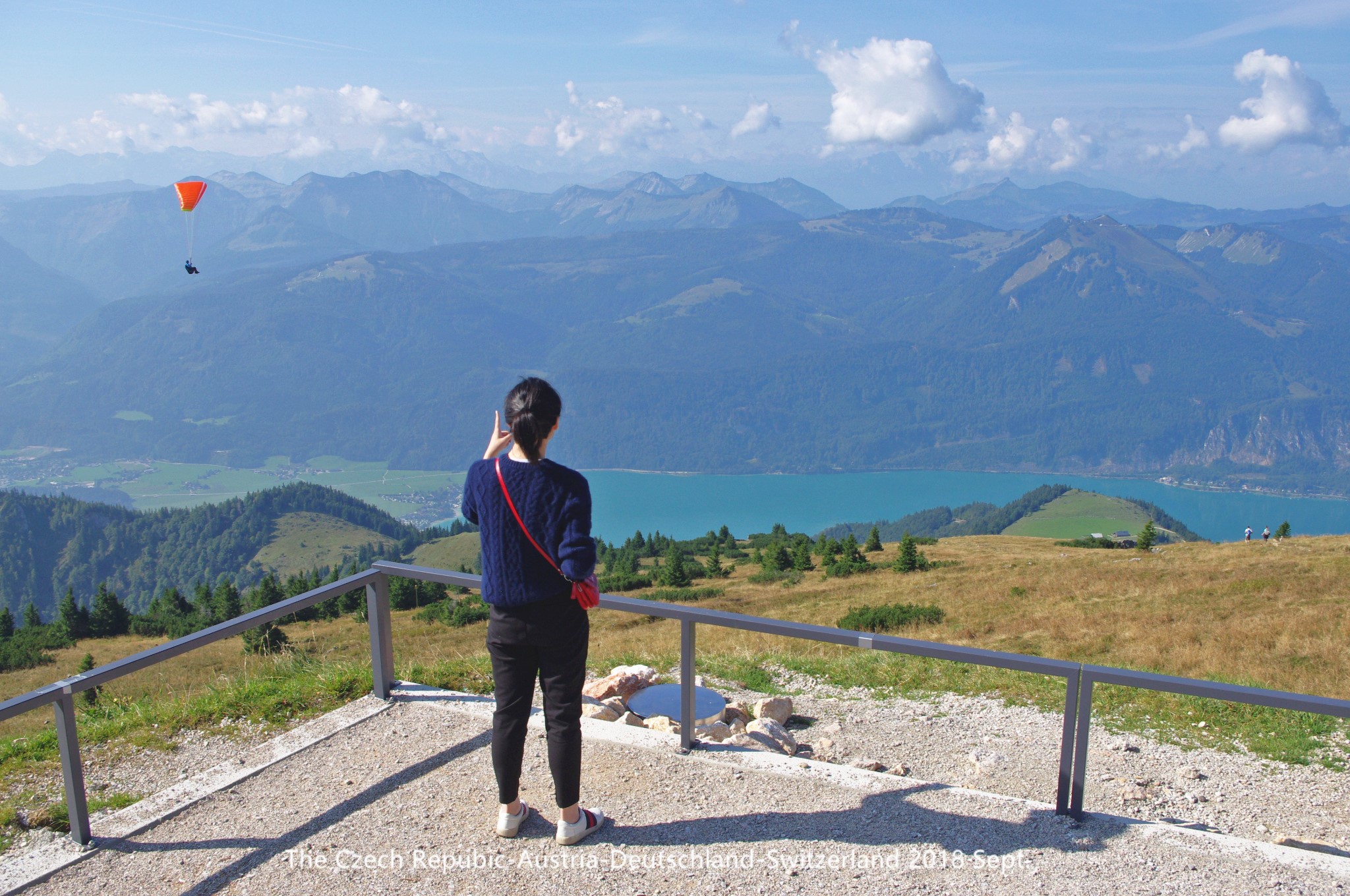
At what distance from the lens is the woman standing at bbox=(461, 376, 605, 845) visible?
13.1ft

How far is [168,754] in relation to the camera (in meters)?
6.24

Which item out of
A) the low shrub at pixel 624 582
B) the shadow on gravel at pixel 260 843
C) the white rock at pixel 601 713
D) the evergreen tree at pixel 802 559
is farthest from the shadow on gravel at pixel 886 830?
the low shrub at pixel 624 582

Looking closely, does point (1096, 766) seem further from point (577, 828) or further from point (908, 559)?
point (908, 559)

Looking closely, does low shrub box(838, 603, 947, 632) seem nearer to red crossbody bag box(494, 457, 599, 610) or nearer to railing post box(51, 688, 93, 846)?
red crossbody bag box(494, 457, 599, 610)

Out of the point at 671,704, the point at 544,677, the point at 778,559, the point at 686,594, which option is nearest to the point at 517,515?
the point at 544,677

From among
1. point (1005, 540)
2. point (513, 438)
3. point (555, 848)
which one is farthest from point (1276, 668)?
point (1005, 540)

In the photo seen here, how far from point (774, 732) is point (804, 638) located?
8.04 feet

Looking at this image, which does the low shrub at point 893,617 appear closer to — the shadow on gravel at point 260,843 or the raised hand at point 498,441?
the shadow on gravel at point 260,843

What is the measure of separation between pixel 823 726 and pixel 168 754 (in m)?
5.43

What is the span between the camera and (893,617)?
19.7m

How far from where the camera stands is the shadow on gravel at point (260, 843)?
171 inches

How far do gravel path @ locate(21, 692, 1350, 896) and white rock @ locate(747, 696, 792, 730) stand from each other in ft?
8.32

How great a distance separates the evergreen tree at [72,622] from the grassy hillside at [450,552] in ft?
143

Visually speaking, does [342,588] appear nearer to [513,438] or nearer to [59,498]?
[513,438]
